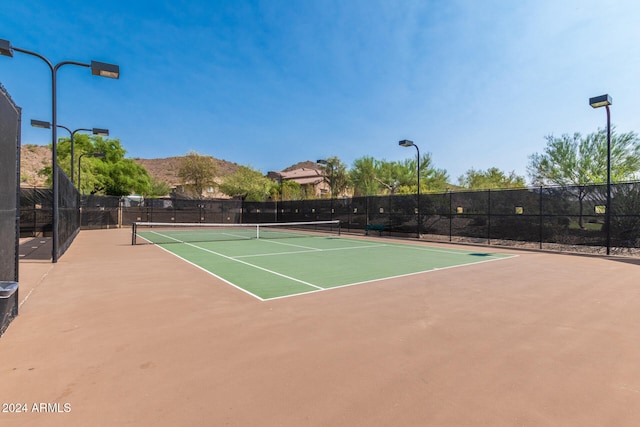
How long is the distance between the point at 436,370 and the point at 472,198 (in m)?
15.3

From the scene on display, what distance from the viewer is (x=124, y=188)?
55812mm

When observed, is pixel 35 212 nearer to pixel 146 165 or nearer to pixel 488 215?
pixel 488 215

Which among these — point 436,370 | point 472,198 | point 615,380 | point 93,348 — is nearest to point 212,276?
point 93,348

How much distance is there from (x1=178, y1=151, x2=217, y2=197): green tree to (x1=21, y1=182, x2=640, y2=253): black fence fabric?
35.6 metres

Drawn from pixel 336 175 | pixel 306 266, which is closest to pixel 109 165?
pixel 336 175

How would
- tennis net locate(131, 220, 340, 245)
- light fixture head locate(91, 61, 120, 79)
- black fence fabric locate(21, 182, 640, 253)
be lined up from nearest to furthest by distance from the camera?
1. light fixture head locate(91, 61, 120, 79)
2. black fence fabric locate(21, 182, 640, 253)
3. tennis net locate(131, 220, 340, 245)

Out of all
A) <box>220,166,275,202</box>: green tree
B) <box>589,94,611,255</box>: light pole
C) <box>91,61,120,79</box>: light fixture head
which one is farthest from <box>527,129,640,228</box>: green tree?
<box>220,166,275,202</box>: green tree

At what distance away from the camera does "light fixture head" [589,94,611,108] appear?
36.9 ft

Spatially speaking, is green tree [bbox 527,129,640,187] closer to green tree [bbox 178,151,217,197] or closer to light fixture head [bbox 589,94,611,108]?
light fixture head [bbox 589,94,611,108]

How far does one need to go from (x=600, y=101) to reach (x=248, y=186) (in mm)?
46270

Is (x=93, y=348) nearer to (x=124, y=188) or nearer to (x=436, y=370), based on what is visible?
(x=436, y=370)

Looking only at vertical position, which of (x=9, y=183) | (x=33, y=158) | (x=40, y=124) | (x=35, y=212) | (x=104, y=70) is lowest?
(x=35, y=212)

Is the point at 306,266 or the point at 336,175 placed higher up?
the point at 336,175

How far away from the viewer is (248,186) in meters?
52.5
